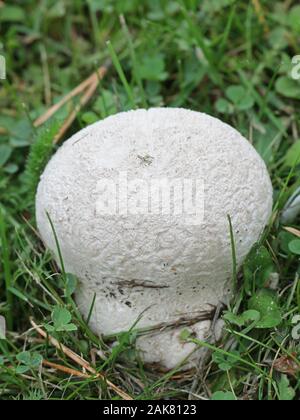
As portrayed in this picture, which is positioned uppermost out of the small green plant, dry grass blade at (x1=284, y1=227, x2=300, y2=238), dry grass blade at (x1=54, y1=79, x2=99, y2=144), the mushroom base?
dry grass blade at (x1=54, y1=79, x2=99, y2=144)

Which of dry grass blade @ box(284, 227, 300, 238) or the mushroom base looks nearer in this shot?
the mushroom base

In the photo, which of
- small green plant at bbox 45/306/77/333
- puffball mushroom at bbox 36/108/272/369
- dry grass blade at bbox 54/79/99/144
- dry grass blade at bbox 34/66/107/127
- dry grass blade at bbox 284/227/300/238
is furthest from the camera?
dry grass blade at bbox 34/66/107/127

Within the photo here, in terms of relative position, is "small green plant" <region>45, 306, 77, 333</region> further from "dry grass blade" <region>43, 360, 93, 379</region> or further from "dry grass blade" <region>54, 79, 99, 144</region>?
"dry grass blade" <region>54, 79, 99, 144</region>

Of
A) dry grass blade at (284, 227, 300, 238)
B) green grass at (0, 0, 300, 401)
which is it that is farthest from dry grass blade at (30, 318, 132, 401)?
dry grass blade at (284, 227, 300, 238)

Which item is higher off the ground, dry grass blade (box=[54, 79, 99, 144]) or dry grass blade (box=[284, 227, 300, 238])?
dry grass blade (box=[54, 79, 99, 144])

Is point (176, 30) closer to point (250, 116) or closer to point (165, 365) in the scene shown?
point (250, 116)
